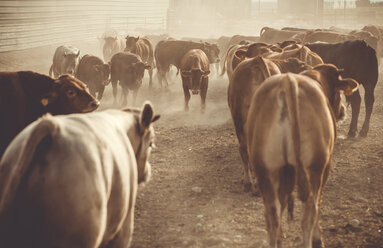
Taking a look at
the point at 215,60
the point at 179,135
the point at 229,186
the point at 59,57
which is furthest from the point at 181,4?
the point at 229,186

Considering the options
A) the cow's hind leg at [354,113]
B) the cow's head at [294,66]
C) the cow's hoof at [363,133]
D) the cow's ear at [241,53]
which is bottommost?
the cow's hoof at [363,133]

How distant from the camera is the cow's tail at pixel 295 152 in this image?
3.81 m

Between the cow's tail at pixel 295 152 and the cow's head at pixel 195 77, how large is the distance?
342 inches

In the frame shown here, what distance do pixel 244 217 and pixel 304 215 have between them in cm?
163

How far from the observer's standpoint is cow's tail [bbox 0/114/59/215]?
2.50 metres

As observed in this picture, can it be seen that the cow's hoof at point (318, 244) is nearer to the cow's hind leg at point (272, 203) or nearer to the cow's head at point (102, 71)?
the cow's hind leg at point (272, 203)

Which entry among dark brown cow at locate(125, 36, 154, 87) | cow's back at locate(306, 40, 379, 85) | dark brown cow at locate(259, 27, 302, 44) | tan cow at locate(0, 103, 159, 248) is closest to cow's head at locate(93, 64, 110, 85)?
dark brown cow at locate(125, 36, 154, 87)

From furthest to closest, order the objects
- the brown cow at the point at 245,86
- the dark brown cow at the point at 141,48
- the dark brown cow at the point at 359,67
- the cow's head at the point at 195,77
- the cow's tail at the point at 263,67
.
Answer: the dark brown cow at the point at 141,48, the cow's head at the point at 195,77, the dark brown cow at the point at 359,67, the brown cow at the point at 245,86, the cow's tail at the point at 263,67

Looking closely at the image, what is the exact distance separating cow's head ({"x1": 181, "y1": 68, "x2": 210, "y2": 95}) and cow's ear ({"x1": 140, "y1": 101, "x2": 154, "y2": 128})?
9.16 metres

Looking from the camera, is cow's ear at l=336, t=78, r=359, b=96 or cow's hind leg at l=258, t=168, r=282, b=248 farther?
cow's ear at l=336, t=78, r=359, b=96

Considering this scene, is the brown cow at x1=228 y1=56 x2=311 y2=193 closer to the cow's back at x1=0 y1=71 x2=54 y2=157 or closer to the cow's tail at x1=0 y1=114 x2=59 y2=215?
the cow's back at x1=0 y1=71 x2=54 y2=157

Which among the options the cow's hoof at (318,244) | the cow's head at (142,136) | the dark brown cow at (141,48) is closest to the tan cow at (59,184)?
the cow's head at (142,136)

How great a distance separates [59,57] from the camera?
15.1 meters

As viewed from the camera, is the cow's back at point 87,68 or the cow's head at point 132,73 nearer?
the cow's back at point 87,68
